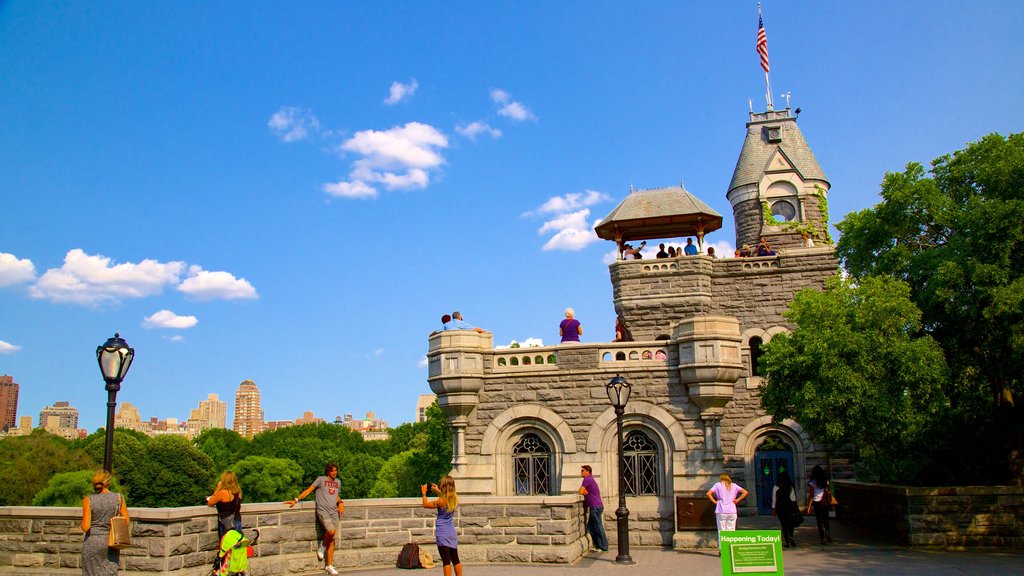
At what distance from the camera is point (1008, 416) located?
18.2 meters

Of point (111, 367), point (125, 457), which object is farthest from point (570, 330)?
point (125, 457)

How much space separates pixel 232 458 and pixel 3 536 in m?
79.9

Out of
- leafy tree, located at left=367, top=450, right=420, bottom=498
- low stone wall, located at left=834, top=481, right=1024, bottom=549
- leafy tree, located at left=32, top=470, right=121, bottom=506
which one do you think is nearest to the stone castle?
low stone wall, located at left=834, top=481, right=1024, bottom=549

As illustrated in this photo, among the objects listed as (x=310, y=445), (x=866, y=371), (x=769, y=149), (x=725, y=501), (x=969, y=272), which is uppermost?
(x=769, y=149)

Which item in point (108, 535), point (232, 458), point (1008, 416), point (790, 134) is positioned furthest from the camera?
point (232, 458)

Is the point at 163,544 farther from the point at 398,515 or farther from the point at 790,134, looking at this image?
the point at 790,134

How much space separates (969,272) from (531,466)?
9.67 meters

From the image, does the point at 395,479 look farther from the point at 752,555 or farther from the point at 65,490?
the point at 752,555

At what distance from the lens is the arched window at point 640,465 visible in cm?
1750

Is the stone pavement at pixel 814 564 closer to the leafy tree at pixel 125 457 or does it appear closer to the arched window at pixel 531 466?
the arched window at pixel 531 466

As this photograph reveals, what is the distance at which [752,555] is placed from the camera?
8.81 m

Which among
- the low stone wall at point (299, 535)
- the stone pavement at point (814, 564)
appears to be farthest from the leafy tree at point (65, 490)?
the stone pavement at point (814, 564)

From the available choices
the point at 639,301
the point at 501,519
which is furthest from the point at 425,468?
the point at 501,519

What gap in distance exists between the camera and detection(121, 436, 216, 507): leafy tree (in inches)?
2258
